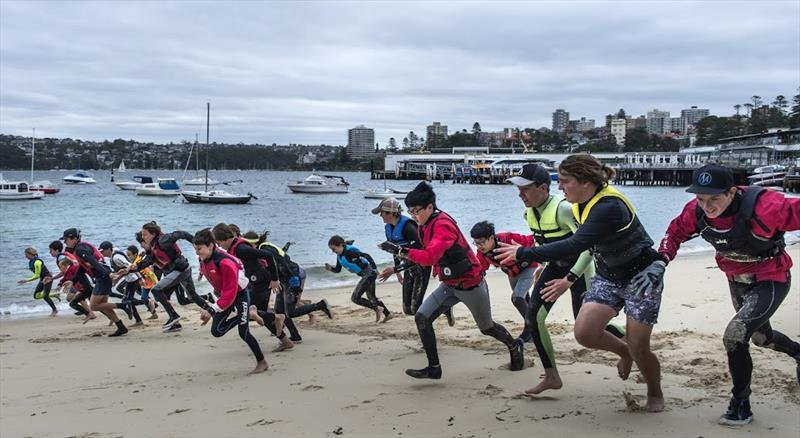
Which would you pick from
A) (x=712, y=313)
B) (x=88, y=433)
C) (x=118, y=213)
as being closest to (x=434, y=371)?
(x=88, y=433)

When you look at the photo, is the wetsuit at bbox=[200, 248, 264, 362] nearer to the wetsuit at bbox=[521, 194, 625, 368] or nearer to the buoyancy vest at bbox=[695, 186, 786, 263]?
the wetsuit at bbox=[521, 194, 625, 368]

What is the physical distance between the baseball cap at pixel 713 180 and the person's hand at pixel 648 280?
1.96ft

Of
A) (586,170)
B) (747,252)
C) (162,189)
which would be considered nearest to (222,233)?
(586,170)

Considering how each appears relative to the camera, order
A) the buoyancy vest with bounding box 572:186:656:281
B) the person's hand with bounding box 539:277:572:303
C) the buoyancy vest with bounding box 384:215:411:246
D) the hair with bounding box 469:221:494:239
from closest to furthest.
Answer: the buoyancy vest with bounding box 572:186:656:281 → the person's hand with bounding box 539:277:572:303 → the hair with bounding box 469:221:494:239 → the buoyancy vest with bounding box 384:215:411:246

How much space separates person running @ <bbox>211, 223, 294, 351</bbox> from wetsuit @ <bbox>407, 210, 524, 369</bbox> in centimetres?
254

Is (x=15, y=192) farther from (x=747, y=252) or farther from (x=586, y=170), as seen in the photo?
(x=747, y=252)

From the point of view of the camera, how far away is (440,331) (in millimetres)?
9281

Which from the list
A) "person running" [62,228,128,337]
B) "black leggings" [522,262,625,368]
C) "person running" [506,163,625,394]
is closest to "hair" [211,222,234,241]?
"person running" [62,228,128,337]

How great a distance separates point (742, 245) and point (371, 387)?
344 cm

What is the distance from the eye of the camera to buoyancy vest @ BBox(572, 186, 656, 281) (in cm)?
489

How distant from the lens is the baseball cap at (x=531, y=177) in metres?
6.26

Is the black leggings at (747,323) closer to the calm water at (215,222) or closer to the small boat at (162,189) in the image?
the calm water at (215,222)

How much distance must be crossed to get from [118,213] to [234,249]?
171 feet

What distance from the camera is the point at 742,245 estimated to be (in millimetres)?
4828
